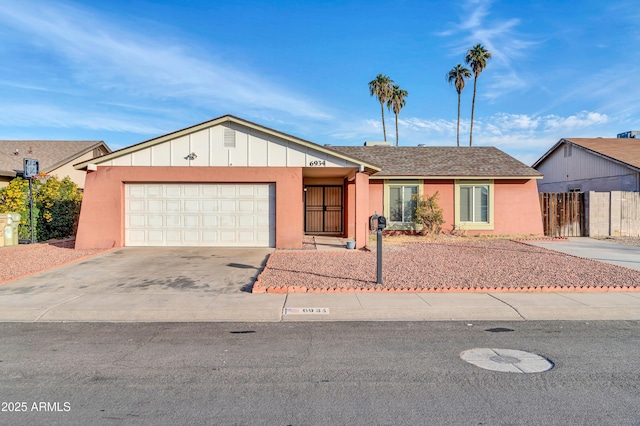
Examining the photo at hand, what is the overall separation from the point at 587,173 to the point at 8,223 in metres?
29.2

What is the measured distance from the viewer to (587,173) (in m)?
24.3

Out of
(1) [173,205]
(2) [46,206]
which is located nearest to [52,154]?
(2) [46,206]

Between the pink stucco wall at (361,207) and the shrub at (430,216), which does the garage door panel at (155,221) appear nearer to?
the pink stucco wall at (361,207)

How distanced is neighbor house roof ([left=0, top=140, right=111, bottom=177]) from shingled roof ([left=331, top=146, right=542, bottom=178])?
15224mm

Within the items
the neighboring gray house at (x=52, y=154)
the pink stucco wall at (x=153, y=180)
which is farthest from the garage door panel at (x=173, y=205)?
the neighboring gray house at (x=52, y=154)

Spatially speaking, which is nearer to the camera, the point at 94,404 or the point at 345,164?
the point at 94,404

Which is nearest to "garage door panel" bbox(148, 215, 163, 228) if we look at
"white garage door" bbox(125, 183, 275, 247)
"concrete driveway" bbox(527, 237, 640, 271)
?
"white garage door" bbox(125, 183, 275, 247)

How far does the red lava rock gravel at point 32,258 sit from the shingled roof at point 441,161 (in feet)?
35.4

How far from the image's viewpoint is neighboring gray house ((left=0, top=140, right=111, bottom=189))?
21.1 metres

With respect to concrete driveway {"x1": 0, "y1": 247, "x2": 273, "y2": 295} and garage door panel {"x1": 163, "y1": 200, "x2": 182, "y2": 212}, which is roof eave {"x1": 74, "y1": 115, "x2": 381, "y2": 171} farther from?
concrete driveway {"x1": 0, "y1": 247, "x2": 273, "y2": 295}

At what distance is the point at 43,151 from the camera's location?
942 inches

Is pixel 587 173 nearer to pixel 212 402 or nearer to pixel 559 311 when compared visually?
pixel 559 311

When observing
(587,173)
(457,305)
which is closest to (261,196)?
(457,305)

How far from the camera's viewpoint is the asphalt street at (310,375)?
359 centimetres
